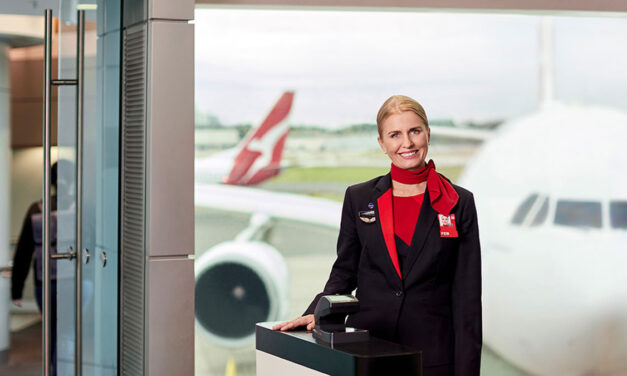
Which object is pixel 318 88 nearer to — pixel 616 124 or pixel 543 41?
pixel 543 41

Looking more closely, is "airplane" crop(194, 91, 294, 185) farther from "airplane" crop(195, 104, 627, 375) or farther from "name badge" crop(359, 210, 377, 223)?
"name badge" crop(359, 210, 377, 223)

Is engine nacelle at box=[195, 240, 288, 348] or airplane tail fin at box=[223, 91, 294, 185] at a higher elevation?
airplane tail fin at box=[223, 91, 294, 185]

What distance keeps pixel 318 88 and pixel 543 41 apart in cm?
165

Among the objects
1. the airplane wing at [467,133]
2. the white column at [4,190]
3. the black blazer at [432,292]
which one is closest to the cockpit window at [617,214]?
the airplane wing at [467,133]

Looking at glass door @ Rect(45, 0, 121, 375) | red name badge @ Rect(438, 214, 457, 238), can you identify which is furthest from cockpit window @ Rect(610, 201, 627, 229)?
glass door @ Rect(45, 0, 121, 375)

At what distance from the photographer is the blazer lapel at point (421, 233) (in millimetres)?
2900

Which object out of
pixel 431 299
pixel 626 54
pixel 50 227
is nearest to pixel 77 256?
pixel 50 227

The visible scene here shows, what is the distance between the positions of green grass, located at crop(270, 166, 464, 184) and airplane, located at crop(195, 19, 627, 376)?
0.51 feet

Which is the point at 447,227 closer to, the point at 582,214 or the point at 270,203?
the point at 270,203

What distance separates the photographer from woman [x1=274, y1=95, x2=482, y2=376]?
289 cm

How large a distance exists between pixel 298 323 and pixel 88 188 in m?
1.69

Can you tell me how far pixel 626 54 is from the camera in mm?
5781

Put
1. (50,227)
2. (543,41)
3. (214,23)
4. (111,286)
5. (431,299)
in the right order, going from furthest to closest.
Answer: (543,41) < (214,23) < (111,286) < (50,227) < (431,299)

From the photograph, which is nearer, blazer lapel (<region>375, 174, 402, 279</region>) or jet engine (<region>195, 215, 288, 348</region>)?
blazer lapel (<region>375, 174, 402, 279</region>)
